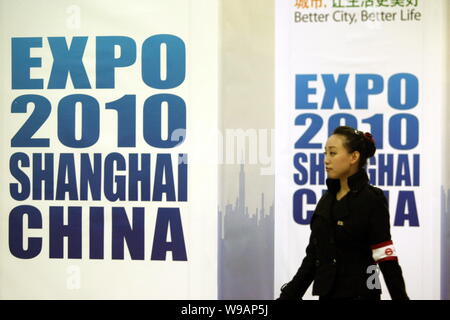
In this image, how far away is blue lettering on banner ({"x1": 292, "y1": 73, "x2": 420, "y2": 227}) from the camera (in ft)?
13.3

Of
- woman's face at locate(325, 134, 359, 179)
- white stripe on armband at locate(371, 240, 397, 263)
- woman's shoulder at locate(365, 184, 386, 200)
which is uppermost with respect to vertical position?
woman's face at locate(325, 134, 359, 179)

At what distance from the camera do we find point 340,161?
3.01 m

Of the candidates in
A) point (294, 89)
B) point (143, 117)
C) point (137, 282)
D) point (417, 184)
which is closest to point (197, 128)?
point (143, 117)

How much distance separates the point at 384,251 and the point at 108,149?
2.22 m

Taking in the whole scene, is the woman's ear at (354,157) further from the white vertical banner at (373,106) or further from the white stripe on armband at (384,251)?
the white vertical banner at (373,106)

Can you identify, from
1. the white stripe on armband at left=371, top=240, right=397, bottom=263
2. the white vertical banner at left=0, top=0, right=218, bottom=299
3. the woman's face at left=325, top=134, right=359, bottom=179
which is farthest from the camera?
the white vertical banner at left=0, top=0, right=218, bottom=299

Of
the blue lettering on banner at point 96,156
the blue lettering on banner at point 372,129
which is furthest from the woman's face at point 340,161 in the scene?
the blue lettering on banner at point 96,156

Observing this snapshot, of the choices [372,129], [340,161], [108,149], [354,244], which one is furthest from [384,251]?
[108,149]

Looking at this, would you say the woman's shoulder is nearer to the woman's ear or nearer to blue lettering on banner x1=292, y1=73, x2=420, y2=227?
the woman's ear

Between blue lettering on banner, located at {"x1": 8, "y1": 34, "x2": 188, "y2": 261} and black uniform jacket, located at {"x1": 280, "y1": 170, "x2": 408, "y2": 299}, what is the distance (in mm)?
1522

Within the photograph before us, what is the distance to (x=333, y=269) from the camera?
2904mm

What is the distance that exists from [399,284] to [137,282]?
2101 mm

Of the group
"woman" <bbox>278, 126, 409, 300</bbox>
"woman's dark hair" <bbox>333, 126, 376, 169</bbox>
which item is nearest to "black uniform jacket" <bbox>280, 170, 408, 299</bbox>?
"woman" <bbox>278, 126, 409, 300</bbox>
